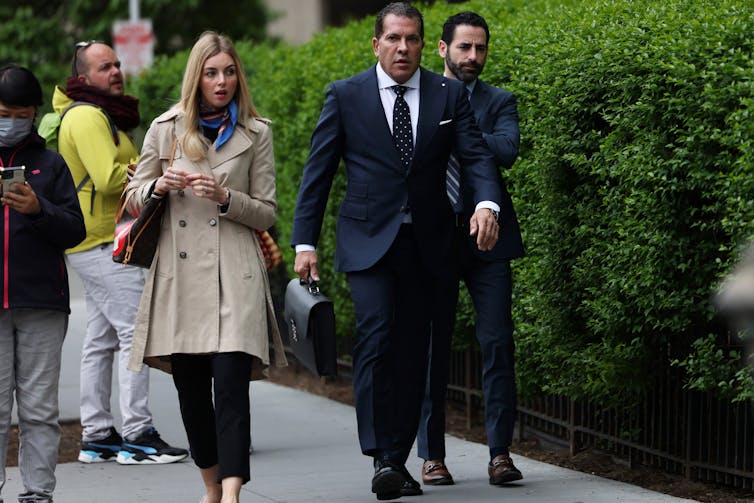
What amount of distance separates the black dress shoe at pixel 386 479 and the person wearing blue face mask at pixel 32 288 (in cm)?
131

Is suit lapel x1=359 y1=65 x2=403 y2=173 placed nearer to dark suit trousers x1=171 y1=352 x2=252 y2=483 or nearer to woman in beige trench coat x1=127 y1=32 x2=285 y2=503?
woman in beige trench coat x1=127 y1=32 x2=285 y2=503

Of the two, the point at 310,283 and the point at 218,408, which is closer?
the point at 218,408

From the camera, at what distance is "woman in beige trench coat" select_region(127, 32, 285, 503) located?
5.59 metres

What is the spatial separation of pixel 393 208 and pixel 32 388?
1.65 meters

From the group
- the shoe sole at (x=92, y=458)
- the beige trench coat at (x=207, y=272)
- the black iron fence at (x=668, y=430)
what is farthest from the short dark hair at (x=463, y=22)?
the shoe sole at (x=92, y=458)

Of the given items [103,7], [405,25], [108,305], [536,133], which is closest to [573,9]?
[536,133]

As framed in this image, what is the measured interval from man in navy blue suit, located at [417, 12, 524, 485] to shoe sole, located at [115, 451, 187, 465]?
1471 mm

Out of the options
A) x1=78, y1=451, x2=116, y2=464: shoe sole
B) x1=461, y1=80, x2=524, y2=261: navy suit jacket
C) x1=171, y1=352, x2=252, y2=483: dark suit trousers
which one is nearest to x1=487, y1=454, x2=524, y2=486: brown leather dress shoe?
x1=461, y1=80, x2=524, y2=261: navy suit jacket

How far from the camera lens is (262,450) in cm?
772

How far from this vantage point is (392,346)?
6.26 m

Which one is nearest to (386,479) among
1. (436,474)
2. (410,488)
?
(410,488)

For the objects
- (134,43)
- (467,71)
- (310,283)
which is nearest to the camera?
(310,283)

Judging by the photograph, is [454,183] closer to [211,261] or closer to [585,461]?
[211,261]

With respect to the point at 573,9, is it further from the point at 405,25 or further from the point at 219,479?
the point at 219,479
